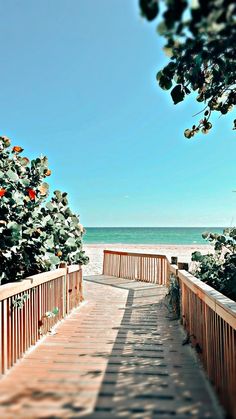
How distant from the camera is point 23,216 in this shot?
350 centimetres

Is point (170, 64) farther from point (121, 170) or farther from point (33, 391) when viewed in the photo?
point (121, 170)

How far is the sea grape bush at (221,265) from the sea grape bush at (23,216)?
247cm

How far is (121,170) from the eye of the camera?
46.9m

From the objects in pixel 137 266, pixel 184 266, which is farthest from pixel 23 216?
pixel 137 266

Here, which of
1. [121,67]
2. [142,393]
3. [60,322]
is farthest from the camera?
[121,67]

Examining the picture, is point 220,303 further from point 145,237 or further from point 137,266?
point 145,237

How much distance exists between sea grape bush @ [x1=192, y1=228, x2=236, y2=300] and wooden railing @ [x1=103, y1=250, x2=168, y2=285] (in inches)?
114

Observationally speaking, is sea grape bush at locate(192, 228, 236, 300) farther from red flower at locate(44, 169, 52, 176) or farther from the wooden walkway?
red flower at locate(44, 169, 52, 176)

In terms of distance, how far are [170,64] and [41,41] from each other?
5.86 m

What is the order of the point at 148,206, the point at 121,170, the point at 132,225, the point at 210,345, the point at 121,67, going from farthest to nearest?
the point at 132,225 → the point at 148,206 → the point at 121,170 → the point at 121,67 → the point at 210,345

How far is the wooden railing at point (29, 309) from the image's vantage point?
9.17 ft

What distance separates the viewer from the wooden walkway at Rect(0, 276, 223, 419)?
207 centimetres

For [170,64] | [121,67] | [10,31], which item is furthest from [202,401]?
[121,67]

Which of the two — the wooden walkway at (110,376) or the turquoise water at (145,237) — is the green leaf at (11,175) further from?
the turquoise water at (145,237)
